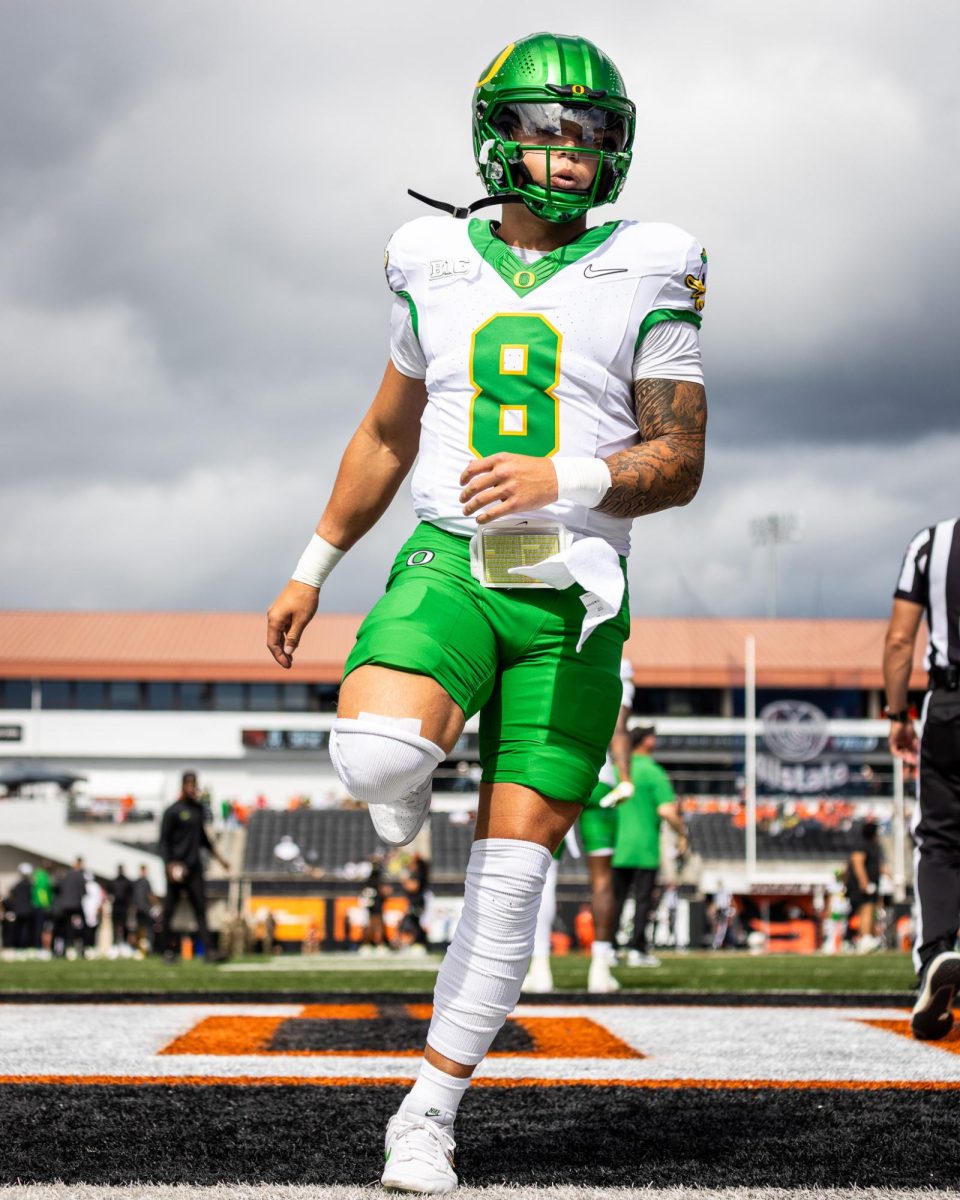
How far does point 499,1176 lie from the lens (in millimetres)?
2281

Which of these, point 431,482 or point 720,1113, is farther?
point 720,1113

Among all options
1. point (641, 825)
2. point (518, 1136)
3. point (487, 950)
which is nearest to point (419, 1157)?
point (487, 950)

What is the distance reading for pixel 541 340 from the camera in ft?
8.20

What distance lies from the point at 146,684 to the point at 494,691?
61031 millimetres

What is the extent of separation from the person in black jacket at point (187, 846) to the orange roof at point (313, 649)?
1739 inches

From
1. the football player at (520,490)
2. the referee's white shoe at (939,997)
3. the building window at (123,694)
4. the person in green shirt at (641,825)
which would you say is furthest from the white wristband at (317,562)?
the building window at (123,694)

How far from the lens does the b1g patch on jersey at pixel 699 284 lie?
101 inches

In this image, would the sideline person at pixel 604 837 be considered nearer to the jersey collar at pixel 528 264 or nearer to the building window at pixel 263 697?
the jersey collar at pixel 528 264

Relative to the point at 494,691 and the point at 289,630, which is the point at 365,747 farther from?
the point at 289,630

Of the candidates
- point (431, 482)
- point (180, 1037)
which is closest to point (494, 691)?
point (431, 482)

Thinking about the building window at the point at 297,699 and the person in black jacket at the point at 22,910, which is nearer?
the person in black jacket at the point at 22,910

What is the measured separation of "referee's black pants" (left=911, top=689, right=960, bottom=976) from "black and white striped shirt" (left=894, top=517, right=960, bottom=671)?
136 millimetres

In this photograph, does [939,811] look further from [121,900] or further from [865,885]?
[121,900]

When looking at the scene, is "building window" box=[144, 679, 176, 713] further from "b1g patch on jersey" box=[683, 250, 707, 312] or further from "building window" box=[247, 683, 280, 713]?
"b1g patch on jersey" box=[683, 250, 707, 312]
